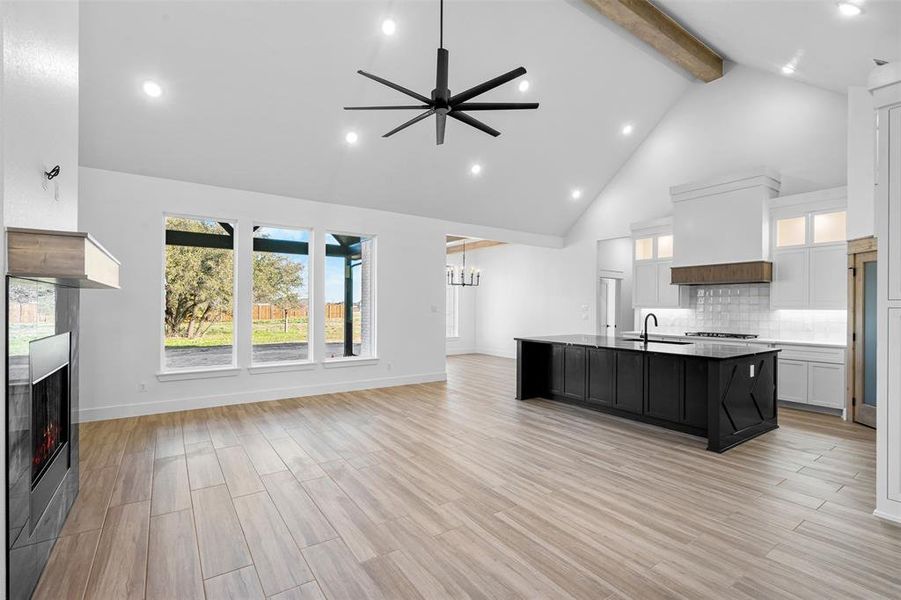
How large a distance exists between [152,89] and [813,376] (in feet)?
26.7

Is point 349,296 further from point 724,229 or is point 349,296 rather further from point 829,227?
point 829,227

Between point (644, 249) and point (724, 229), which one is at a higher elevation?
point (724, 229)

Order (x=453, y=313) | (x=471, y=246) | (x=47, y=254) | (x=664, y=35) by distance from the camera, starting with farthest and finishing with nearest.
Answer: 1. (x=453, y=313)
2. (x=471, y=246)
3. (x=664, y=35)
4. (x=47, y=254)

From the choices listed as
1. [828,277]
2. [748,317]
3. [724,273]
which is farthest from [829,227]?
[748,317]

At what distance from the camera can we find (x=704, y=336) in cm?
659

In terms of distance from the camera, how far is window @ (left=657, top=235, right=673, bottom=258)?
7.36 meters

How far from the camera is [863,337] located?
196 inches

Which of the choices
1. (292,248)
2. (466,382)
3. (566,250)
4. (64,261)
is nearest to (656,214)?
→ (566,250)

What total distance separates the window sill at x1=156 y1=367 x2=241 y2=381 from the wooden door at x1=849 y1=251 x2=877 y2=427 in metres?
7.38

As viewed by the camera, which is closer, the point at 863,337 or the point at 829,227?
the point at 863,337

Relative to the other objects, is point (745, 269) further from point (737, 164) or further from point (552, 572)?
point (552, 572)

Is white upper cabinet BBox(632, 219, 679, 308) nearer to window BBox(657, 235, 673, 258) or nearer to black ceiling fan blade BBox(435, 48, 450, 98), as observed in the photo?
window BBox(657, 235, 673, 258)

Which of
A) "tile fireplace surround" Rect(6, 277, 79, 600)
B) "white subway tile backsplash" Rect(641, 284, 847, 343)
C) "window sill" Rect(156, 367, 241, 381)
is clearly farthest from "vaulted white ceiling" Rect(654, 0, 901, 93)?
"window sill" Rect(156, 367, 241, 381)

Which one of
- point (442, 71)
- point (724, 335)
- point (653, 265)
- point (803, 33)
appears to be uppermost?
point (803, 33)
